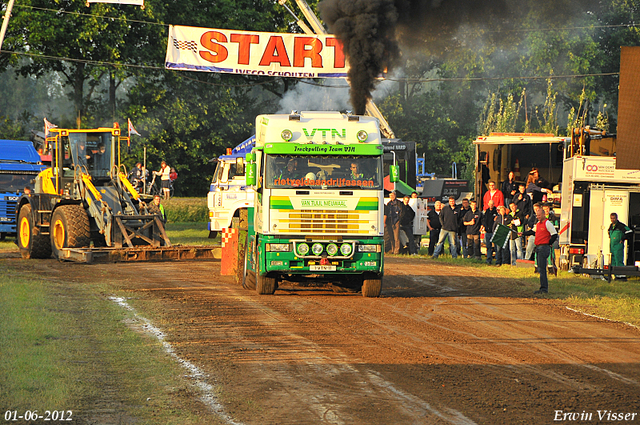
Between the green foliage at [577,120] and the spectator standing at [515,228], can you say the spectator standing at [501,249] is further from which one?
the green foliage at [577,120]

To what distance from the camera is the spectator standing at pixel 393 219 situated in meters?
24.8

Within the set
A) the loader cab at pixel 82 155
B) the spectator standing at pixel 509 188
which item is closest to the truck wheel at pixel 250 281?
the loader cab at pixel 82 155

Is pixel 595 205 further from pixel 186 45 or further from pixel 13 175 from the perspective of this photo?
pixel 13 175

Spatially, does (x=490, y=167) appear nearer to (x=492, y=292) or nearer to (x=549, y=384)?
(x=492, y=292)

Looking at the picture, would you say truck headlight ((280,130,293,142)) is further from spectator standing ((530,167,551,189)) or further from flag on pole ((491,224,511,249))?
spectator standing ((530,167,551,189))

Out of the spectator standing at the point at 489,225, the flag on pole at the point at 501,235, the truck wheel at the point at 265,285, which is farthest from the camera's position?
the spectator standing at the point at 489,225

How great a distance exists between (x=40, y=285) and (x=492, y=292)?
29.8ft

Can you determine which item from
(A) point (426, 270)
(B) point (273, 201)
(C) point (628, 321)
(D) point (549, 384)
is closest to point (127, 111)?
(A) point (426, 270)

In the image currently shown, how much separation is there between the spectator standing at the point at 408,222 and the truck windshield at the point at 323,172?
10312 millimetres

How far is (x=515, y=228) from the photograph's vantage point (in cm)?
2169

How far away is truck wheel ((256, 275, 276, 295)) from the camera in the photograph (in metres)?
14.8

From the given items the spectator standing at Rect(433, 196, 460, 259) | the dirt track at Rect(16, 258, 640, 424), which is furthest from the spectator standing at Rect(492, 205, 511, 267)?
the dirt track at Rect(16, 258, 640, 424)

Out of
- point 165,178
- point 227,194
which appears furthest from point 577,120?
point 227,194

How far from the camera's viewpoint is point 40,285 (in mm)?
15898
